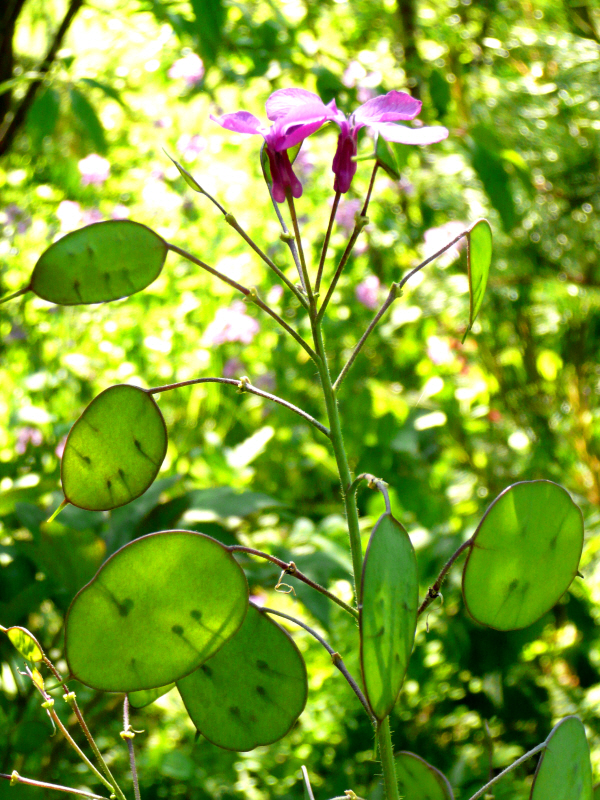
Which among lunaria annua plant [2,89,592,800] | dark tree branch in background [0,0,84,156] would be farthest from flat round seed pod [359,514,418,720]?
dark tree branch in background [0,0,84,156]

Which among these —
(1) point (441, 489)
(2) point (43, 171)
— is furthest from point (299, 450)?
(2) point (43, 171)

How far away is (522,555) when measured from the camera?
0.25 metres

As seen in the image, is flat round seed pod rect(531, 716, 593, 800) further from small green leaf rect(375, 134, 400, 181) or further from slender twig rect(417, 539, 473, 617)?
small green leaf rect(375, 134, 400, 181)

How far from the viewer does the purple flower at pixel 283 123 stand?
0.26m

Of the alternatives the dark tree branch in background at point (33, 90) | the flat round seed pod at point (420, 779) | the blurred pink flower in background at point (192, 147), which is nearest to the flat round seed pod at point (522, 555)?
the flat round seed pod at point (420, 779)

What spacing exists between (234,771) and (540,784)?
65cm

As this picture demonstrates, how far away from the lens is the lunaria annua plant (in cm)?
23

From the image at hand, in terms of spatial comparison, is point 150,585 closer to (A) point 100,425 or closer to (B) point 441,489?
(A) point 100,425

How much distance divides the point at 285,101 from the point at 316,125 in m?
0.01

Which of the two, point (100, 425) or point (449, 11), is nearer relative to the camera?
point (100, 425)

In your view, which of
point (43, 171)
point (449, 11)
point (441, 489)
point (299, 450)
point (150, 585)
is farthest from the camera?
point (43, 171)

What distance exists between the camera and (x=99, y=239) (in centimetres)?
27

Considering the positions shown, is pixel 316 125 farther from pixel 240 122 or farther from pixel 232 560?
pixel 232 560

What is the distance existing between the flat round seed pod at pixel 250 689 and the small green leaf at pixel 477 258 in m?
0.14
